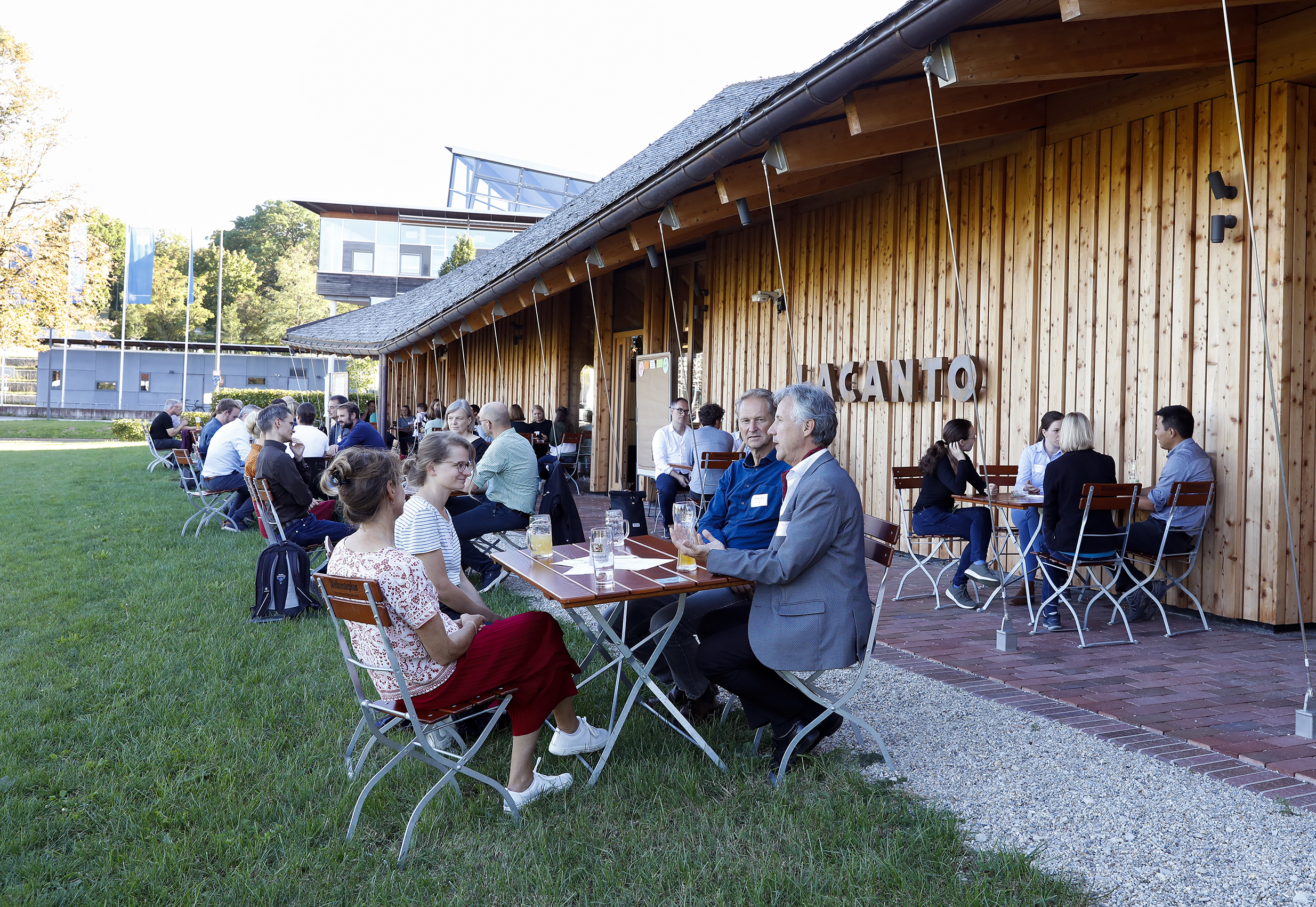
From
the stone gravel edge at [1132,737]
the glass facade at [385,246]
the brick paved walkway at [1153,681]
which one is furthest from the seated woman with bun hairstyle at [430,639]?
the glass facade at [385,246]

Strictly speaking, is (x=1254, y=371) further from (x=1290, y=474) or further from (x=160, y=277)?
(x=160, y=277)

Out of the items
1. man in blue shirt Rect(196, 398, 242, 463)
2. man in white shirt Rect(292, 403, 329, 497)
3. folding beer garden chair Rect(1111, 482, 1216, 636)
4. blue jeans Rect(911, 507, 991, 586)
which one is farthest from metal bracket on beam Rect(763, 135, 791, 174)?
man in blue shirt Rect(196, 398, 242, 463)

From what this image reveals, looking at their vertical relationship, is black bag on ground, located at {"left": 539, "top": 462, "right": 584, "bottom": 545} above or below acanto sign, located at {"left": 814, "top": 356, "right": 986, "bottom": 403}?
below

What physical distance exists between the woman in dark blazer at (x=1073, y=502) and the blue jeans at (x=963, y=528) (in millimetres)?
702

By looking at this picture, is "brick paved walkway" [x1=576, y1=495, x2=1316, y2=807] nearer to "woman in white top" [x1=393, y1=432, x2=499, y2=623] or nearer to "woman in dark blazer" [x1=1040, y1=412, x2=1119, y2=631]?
"woman in dark blazer" [x1=1040, y1=412, x2=1119, y2=631]

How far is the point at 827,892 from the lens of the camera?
2477 mm

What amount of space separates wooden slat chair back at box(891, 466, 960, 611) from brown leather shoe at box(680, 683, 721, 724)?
2.27 m

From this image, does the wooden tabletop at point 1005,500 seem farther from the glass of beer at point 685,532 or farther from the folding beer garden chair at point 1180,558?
the glass of beer at point 685,532

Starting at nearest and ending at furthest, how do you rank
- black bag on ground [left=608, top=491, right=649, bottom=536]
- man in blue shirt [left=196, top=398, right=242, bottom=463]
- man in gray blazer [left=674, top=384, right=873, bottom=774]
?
man in gray blazer [left=674, top=384, right=873, bottom=774]
black bag on ground [left=608, top=491, right=649, bottom=536]
man in blue shirt [left=196, top=398, right=242, bottom=463]

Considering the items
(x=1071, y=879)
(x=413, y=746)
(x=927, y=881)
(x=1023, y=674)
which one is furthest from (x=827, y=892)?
(x=1023, y=674)

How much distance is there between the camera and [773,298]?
1002cm

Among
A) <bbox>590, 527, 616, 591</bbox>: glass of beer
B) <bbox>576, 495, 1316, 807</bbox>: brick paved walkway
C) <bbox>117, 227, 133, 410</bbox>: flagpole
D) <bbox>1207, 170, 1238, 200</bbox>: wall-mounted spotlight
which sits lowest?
<bbox>576, 495, 1316, 807</bbox>: brick paved walkway

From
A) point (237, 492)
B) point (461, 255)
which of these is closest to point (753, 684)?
point (237, 492)

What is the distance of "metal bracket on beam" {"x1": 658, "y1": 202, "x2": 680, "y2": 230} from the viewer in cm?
815
